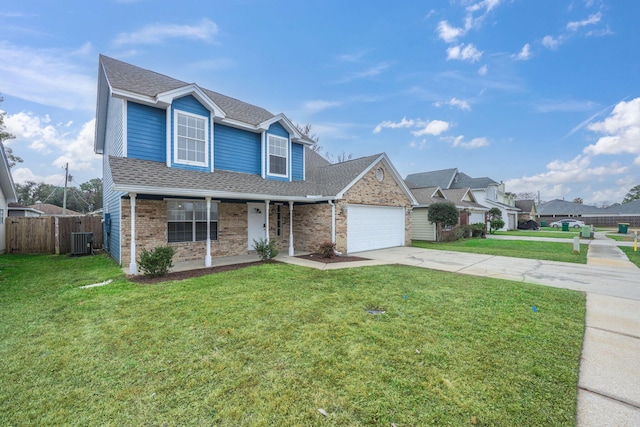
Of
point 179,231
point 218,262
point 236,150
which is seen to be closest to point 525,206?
point 236,150

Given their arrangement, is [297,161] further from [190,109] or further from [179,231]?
[179,231]

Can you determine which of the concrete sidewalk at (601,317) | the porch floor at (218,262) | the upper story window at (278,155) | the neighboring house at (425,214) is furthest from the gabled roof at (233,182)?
the neighboring house at (425,214)

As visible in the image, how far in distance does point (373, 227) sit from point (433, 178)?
75.9 feet

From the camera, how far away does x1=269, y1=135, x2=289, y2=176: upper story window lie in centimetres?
1247

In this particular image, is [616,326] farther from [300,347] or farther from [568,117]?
[568,117]

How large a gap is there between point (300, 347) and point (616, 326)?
4997 mm

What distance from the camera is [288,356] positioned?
3.30 metres

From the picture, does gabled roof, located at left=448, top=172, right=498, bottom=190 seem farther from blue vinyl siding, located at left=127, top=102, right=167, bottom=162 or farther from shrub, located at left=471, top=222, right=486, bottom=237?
blue vinyl siding, located at left=127, top=102, right=167, bottom=162

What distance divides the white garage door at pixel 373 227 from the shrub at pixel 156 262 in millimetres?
7375

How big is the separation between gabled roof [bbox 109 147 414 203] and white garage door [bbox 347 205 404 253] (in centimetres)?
160

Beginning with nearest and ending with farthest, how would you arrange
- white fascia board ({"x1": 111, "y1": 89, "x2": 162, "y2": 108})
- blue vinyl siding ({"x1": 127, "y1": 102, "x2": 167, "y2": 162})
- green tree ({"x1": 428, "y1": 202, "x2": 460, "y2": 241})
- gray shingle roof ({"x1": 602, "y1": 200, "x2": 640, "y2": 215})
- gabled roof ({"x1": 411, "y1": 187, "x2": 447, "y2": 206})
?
white fascia board ({"x1": 111, "y1": 89, "x2": 162, "y2": 108}), blue vinyl siding ({"x1": 127, "y1": 102, "x2": 167, "y2": 162}), green tree ({"x1": 428, "y1": 202, "x2": 460, "y2": 241}), gabled roof ({"x1": 411, "y1": 187, "x2": 447, "y2": 206}), gray shingle roof ({"x1": 602, "y1": 200, "x2": 640, "y2": 215})

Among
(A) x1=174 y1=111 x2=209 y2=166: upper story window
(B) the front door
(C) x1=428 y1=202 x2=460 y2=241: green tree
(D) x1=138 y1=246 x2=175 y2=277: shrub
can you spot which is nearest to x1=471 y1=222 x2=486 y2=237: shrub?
(C) x1=428 y1=202 x2=460 y2=241: green tree

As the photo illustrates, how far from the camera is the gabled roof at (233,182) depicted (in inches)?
→ 310

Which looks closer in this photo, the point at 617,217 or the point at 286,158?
the point at 286,158
